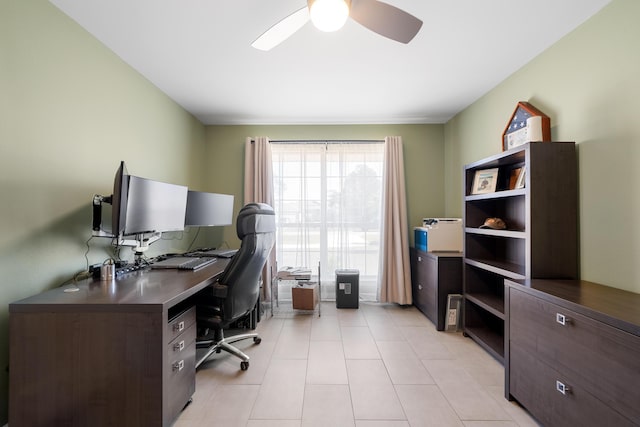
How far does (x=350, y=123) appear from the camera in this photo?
145 inches

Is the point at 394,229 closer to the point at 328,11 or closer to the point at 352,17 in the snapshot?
the point at 352,17

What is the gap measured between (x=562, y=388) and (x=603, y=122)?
1.59 meters

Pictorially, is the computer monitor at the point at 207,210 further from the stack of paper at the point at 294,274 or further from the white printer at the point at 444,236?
the white printer at the point at 444,236

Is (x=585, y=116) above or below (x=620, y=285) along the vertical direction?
above

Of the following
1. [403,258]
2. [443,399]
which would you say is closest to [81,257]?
[443,399]

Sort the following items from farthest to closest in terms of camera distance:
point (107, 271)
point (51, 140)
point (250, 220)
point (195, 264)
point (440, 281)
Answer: point (440, 281), point (195, 264), point (250, 220), point (107, 271), point (51, 140)

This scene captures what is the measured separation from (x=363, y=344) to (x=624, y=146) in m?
2.34

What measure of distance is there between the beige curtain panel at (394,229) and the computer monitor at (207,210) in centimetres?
202

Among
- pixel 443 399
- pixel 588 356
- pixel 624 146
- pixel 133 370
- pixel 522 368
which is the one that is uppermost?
pixel 624 146

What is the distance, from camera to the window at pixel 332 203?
368cm

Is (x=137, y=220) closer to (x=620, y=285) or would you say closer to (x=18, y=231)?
(x=18, y=231)

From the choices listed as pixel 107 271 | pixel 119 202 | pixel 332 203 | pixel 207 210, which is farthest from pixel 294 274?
pixel 119 202

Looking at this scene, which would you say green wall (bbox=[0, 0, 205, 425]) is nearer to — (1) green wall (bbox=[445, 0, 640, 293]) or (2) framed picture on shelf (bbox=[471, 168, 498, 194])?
(2) framed picture on shelf (bbox=[471, 168, 498, 194])

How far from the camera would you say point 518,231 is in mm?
2123
